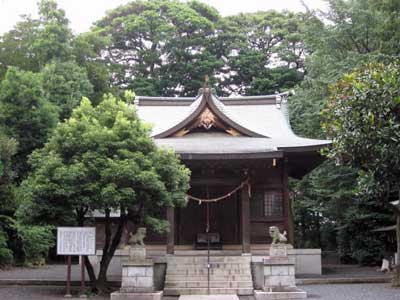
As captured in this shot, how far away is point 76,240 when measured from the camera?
43.9 ft

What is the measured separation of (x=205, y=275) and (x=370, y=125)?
6886 mm

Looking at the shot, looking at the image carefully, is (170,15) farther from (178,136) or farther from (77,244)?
(77,244)

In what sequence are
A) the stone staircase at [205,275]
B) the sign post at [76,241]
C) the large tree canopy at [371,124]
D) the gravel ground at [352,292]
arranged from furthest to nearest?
the stone staircase at [205,275], the sign post at [76,241], the gravel ground at [352,292], the large tree canopy at [371,124]

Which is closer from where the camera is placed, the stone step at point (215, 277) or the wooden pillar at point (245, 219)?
the stone step at point (215, 277)

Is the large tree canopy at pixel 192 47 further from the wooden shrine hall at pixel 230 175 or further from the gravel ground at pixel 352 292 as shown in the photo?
the gravel ground at pixel 352 292

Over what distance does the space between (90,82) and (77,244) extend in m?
19.5

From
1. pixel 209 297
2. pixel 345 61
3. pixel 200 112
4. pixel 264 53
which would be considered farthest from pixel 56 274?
pixel 264 53

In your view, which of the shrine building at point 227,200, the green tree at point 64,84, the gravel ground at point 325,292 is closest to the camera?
the gravel ground at point 325,292

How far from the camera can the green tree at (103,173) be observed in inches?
497

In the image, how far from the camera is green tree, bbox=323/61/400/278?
11961 mm

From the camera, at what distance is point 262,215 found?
60.8 ft

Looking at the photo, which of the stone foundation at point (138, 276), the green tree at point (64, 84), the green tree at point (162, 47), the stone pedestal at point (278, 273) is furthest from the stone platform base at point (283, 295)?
the green tree at point (162, 47)

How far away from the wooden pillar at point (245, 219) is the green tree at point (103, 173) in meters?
3.96

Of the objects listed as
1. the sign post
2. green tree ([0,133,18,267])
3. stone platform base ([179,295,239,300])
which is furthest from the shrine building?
green tree ([0,133,18,267])
